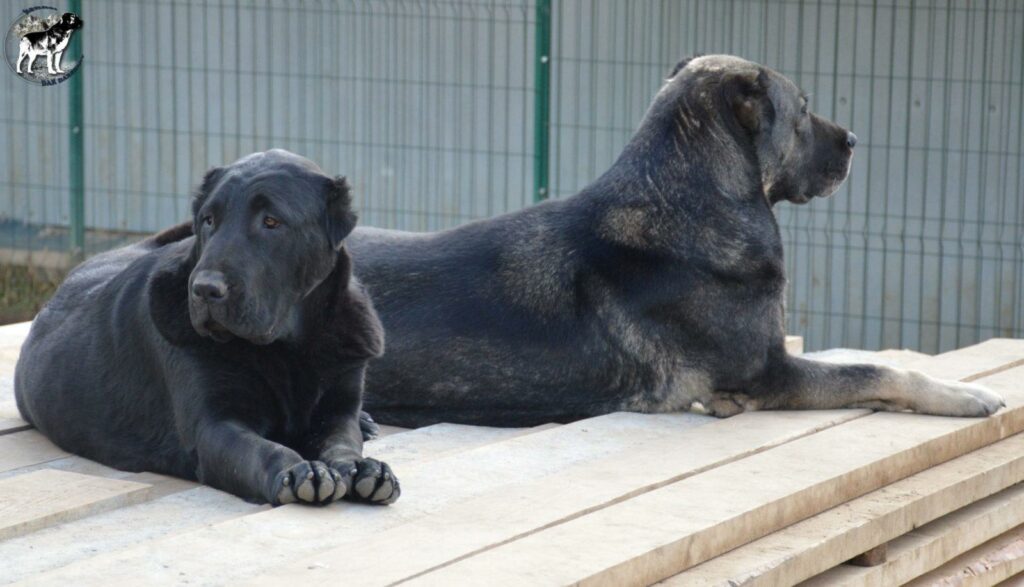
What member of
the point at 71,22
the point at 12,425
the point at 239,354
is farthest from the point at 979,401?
the point at 71,22

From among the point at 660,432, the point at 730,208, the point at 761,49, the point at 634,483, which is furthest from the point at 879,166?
the point at 634,483

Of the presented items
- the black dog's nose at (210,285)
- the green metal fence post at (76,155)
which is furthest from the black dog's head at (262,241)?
the green metal fence post at (76,155)

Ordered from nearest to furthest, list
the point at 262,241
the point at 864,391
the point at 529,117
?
the point at 262,241, the point at 864,391, the point at 529,117

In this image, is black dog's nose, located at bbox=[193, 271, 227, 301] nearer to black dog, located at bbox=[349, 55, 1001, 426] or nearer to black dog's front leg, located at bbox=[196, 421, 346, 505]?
black dog's front leg, located at bbox=[196, 421, 346, 505]

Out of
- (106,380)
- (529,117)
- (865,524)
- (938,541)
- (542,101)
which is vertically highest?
(542,101)

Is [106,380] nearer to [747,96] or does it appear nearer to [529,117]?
[747,96]

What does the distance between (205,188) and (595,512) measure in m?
1.35

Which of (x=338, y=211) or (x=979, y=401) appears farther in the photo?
(x=979, y=401)

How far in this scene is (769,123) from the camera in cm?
579

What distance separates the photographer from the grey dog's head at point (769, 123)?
5734 millimetres

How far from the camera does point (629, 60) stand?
10.4m

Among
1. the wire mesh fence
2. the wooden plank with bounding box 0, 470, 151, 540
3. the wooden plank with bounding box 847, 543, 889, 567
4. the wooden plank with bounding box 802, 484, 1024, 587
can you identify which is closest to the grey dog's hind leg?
the wooden plank with bounding box 802, 484, 1024, 587

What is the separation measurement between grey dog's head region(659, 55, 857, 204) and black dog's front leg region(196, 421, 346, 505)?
91.5 inches

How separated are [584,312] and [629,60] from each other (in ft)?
16.5
